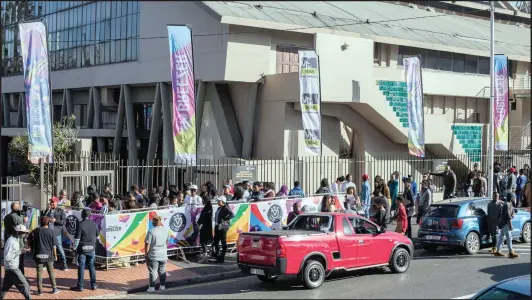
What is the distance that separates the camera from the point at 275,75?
26.4 meters

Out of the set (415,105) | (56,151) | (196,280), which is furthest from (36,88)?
(415,105)

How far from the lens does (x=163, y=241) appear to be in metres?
12.3

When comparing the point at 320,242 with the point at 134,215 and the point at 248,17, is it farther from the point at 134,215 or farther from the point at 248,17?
the point at 248,17

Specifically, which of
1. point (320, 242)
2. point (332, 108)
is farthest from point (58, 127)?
point (320, 242)

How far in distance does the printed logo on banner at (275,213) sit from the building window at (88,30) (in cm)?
1460

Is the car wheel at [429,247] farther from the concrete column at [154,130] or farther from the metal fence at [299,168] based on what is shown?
the concrete column at [154,130]

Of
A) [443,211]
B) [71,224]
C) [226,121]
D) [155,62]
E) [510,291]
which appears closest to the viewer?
[510,291]

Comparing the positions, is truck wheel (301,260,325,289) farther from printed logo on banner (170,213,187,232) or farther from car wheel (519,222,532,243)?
car wheel (519,222,532,243)

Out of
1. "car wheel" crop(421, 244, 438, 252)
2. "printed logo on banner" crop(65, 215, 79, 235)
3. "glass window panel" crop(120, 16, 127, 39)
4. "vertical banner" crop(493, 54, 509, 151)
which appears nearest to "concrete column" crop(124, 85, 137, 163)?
"glass window panel" crop(120, 16, 127, 39)

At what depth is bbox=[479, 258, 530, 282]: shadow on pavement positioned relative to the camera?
13.5 m

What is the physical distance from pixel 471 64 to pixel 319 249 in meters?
26.1

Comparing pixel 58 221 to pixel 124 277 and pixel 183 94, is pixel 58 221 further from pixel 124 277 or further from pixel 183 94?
pixel 183 94

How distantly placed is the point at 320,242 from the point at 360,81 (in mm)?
14748

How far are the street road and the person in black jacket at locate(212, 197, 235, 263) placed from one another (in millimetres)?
1408
